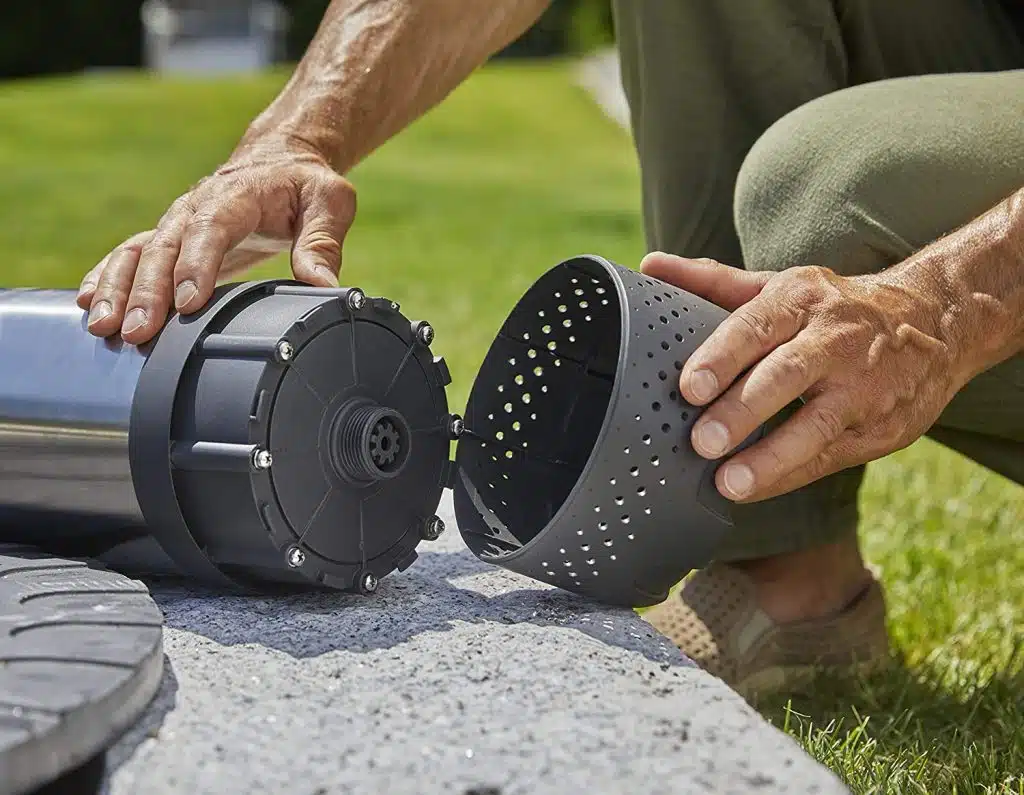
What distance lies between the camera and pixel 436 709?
1337mm

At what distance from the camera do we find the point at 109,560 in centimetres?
175

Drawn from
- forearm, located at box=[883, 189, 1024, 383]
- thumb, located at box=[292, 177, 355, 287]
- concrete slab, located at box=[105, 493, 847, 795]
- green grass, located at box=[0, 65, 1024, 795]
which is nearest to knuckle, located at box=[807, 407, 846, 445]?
forearm, located at box=[883, 189, 1024, 383]

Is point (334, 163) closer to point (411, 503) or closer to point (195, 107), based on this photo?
point (411, 503)

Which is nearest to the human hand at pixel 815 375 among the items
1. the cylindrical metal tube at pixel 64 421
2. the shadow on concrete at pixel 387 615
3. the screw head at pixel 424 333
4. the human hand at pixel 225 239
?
the shadow on concrete at pixel 387 615

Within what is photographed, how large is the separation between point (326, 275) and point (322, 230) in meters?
0.12

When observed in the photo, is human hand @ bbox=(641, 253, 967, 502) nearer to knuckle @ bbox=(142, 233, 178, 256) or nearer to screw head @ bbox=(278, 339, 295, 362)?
screw head @ bbox=(278, 339, 295, 362)

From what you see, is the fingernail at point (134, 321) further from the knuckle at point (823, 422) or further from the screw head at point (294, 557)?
the knuckle at point (823, 422)

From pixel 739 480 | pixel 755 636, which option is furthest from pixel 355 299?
pixel 755 636

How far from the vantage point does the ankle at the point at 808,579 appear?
2273mm

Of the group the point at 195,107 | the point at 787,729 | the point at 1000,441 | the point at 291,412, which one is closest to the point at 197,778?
the point at 291,412

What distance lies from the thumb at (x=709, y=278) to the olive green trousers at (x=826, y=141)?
28 centimetres

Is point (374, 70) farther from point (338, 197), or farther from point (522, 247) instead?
point (522, 247)

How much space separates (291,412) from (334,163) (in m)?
0.73

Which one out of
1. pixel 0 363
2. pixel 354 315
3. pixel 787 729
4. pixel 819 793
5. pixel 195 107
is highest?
pixel 354 315
